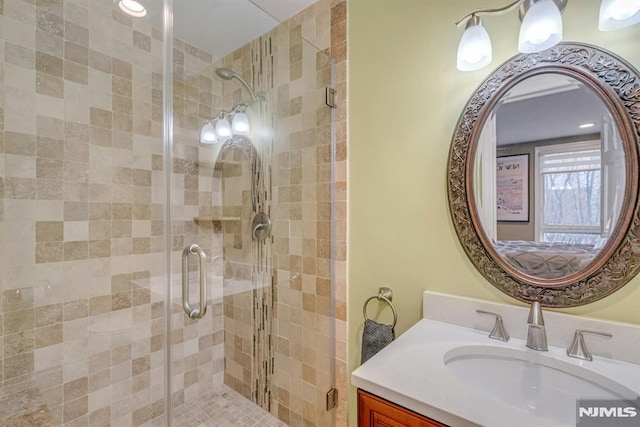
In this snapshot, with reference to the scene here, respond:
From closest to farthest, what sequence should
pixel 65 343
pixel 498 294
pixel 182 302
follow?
pixel 498 294 → pixel 65 343 → pixel 182 302

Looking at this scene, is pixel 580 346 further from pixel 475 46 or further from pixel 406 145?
pixel 475 46

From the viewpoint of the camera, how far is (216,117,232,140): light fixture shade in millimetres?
1555

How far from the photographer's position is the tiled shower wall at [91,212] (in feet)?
3.87

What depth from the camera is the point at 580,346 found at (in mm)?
832

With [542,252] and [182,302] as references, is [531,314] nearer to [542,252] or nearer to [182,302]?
[542,252]

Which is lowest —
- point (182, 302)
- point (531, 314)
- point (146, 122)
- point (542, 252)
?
point (182, 302)

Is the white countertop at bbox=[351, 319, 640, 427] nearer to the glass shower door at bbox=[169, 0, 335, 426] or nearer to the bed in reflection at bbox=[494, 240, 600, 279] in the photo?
the bed in reflection at bbox=[494, 240, 600, 279]

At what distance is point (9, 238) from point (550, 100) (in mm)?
2106

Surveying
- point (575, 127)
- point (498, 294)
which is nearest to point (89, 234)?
point (498, 294)

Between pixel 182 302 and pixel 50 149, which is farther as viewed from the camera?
pixel 182 302

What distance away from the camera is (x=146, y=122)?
4.95ft

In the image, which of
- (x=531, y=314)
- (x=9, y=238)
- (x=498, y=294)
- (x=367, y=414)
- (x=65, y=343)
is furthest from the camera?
(x=65, y=343)

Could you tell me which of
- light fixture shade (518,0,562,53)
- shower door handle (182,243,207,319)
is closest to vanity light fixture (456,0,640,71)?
light fixture shade (518,0,562,53)

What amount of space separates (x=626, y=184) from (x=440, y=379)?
30.5 inches
